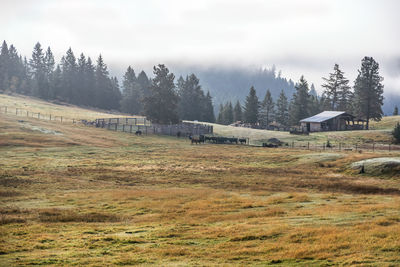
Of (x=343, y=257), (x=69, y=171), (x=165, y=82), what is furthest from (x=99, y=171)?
(x=165, y=82)

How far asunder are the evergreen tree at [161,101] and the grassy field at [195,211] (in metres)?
44.6

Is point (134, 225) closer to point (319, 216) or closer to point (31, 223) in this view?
point (31, 223)

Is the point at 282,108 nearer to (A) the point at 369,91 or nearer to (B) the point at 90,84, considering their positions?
(A) the point at 369,91

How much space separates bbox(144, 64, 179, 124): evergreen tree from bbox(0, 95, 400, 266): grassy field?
146 feet

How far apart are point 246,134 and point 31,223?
81.2 m

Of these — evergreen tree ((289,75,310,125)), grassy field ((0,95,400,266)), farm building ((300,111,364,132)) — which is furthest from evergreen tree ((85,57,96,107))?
grassy field ((0,95,400,266))

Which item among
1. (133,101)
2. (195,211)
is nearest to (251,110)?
(133,101)

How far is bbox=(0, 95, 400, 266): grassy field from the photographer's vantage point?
14.6 meters

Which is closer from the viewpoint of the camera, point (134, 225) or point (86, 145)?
point (134, 225)

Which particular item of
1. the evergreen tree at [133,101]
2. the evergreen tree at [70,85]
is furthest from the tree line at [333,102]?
the evergreen tree at [70,85]

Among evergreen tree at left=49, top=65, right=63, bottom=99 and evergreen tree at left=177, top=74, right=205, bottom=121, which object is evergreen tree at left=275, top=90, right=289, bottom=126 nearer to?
evergreen tree at left=177, top=74, right=205, bottom=121

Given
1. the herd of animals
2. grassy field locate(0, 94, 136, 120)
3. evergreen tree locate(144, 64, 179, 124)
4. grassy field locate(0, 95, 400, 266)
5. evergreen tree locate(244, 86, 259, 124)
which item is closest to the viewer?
grassy field locate(0, 95, 400, 266)

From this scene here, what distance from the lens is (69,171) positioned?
40.4m

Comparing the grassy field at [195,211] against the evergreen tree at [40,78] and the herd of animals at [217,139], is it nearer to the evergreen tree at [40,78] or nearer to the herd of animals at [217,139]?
the herd of animals at [217,139]
